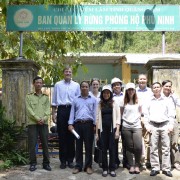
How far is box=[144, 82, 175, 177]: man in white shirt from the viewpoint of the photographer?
538cm

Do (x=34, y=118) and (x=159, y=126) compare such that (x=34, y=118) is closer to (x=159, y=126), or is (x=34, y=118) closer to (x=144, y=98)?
(x=144, y=98)

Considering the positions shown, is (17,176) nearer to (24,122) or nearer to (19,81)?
(24,122)

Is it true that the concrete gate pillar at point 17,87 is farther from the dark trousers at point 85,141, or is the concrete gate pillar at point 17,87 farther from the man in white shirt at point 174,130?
the man in white shirt at point 174,130

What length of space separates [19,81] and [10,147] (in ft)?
4.27

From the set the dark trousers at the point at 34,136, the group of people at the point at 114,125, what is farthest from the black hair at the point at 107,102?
the dark trousers at the point at 34,136

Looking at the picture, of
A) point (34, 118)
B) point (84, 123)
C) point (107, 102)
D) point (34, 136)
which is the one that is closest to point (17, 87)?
point (34, 118)

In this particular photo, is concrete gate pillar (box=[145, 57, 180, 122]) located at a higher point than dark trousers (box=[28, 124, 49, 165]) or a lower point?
higher

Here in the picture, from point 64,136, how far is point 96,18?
2.47 metres

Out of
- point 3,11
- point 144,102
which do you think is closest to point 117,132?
point 144,102

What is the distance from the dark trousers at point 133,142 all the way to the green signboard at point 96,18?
7.18 feet

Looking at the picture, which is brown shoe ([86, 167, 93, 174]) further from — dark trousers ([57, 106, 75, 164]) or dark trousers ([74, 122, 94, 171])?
dark trousers ([57, 106, 75, 164])

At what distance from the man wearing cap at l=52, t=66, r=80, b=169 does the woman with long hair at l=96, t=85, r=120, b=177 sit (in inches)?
26.7

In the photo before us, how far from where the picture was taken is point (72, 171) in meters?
5.52

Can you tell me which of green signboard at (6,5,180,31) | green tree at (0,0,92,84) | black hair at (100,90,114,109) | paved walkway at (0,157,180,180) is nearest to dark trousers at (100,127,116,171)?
paved walkway at (0,157,180,180)
